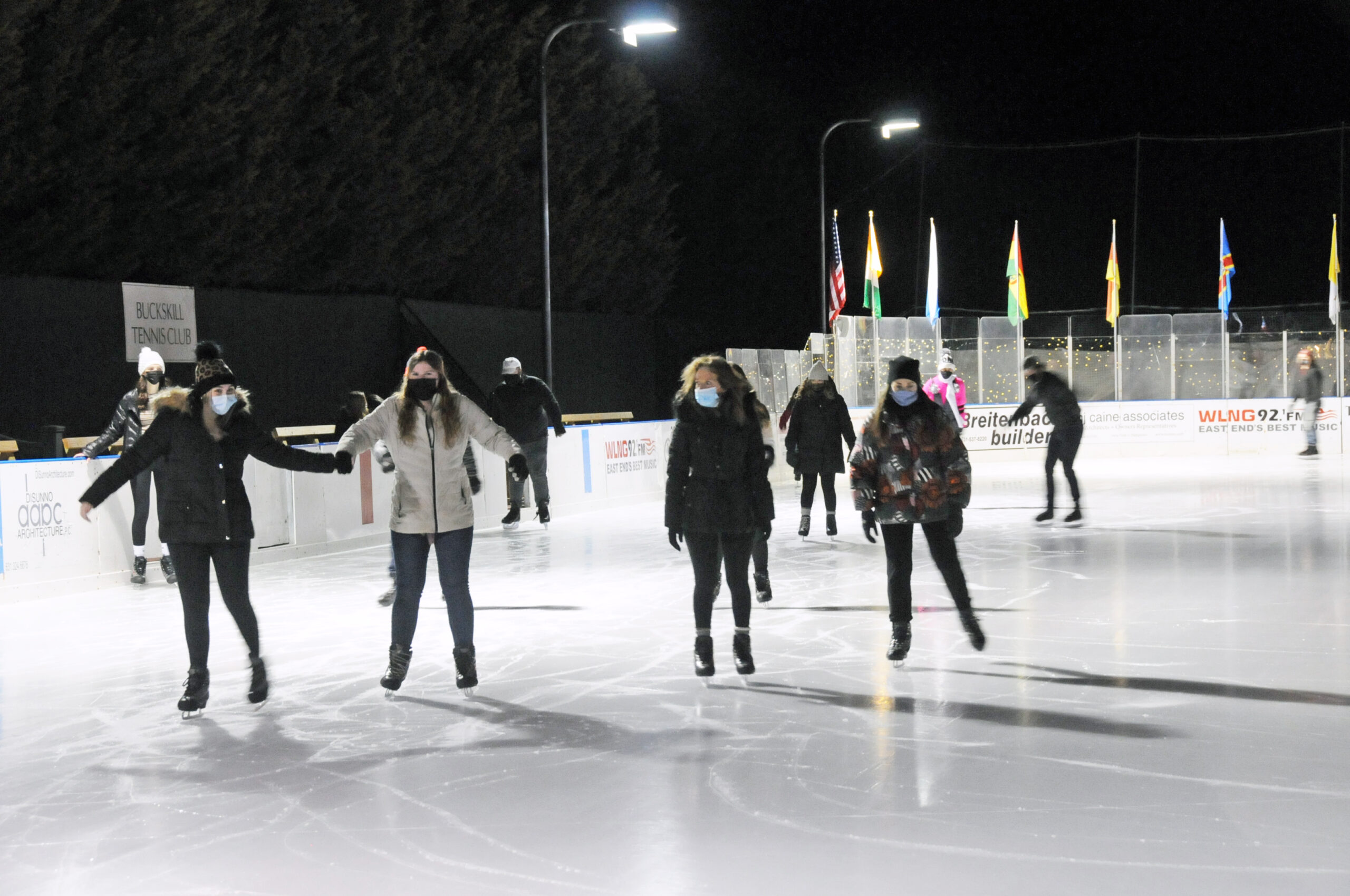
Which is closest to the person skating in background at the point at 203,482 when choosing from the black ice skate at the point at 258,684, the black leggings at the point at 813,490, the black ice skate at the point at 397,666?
the black ice skate at the point at 258,684

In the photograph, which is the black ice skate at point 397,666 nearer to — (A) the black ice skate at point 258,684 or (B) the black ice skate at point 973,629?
(A) the black ice skate at point 258,684

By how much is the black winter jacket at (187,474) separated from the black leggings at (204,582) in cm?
7

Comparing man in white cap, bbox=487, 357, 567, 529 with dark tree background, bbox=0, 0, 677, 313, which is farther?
dark tree background, bbox=0, 0, 677, 313

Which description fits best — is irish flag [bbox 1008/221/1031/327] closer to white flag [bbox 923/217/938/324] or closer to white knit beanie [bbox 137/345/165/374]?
white flag [bbox 923/217/938/324]

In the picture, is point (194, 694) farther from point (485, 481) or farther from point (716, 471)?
point (485, 481)

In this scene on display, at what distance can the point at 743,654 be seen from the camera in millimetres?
7496

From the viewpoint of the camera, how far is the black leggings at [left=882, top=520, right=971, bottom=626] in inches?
300

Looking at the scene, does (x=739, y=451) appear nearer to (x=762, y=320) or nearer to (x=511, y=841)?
(x=511, y=841)

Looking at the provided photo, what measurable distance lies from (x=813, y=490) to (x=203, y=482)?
831cm

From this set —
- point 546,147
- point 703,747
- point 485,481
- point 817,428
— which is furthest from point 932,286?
point 703,747

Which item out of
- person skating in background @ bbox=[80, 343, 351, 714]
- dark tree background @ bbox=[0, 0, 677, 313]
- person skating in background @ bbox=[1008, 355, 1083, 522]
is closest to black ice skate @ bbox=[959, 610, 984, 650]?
person skating in background @ bbox=[80, 343, 351, 714]

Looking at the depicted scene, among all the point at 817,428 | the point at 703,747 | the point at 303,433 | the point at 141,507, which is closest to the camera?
the point at 703,747

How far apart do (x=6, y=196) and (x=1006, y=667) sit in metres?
14.8

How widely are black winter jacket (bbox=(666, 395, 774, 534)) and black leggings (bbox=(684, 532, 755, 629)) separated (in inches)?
3.8
